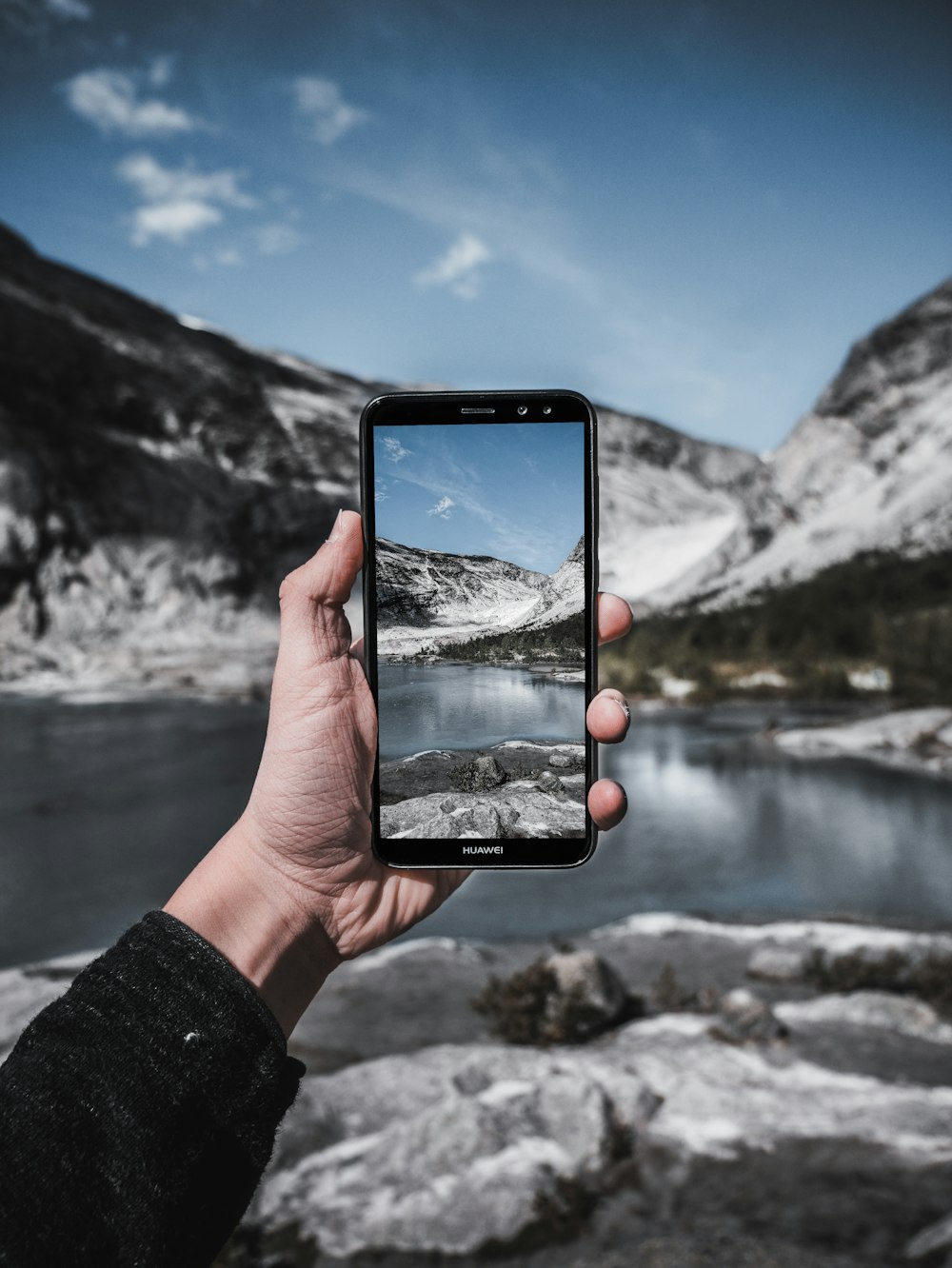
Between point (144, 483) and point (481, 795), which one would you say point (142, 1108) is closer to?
point (481, 795)

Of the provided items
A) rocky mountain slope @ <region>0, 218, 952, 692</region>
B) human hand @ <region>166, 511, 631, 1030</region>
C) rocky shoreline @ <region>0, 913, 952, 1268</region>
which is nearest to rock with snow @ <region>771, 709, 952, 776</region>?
rocky mountain slope @ <region>0, 218, 952, 692</region>

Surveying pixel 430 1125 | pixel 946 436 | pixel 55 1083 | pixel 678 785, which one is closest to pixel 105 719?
pixel 678 785

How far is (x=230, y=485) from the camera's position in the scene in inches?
525

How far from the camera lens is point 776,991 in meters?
2.98

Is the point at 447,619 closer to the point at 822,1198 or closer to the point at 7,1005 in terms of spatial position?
the point at 822,1198

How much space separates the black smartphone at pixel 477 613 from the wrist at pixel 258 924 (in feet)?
0.27

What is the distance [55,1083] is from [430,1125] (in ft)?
6.11

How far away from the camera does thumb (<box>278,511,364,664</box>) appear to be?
25.6 inches

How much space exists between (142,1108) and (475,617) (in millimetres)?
413

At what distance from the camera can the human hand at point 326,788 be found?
0.65m

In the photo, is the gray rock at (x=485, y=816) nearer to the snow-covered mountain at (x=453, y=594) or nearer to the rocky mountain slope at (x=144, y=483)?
the snow-covered mountain at (x=453, y=594)

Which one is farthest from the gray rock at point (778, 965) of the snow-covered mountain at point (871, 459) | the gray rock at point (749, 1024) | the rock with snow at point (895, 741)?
the snow-covered mountain at point (871, 459)

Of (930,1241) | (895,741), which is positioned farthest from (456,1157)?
(895,741)

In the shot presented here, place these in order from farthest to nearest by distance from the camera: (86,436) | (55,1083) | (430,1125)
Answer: (86,436), (430,1125), (55,1083)
